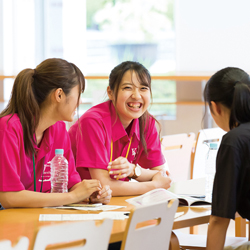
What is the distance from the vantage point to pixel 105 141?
2.06 metres

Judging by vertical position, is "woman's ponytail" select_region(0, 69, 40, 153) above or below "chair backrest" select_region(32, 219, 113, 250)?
above

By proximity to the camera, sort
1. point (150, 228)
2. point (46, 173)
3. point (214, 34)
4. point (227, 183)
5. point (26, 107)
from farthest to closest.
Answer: point (214, 34) < point (46, 173) < point (26, 107) < point (227, 183) < point (150, 228)

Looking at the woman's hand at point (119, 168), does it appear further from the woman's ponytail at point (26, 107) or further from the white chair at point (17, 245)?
the white chair at point (17, 245)

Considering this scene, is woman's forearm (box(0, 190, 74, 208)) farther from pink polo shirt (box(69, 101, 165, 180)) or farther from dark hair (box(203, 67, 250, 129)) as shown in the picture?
dark hair (box(203, 67, 250, 129))

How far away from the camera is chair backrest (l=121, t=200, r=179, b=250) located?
3.82ft

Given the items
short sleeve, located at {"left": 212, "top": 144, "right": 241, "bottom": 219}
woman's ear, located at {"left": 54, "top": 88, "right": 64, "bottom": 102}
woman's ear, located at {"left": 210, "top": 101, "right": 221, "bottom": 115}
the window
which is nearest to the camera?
short sleeve, located at {"left": 212, "top": 144, "right": 241, "bottom": 219}

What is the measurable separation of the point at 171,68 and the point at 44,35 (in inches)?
61.0

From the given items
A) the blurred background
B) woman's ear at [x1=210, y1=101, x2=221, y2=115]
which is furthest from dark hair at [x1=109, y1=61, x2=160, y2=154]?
the blurred background

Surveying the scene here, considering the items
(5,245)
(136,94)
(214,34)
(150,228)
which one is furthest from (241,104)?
(214,34)

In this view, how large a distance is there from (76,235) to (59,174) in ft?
2.71

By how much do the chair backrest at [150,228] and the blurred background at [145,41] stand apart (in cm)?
333

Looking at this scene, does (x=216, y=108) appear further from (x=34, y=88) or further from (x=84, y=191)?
(x=34, y=88)

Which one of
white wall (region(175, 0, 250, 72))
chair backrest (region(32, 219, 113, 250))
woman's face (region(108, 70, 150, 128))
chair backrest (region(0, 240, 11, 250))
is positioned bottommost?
chair backrest (region(32, 219, 113, 250))

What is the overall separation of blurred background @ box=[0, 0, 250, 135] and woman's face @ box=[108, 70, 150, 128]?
8.12ft
